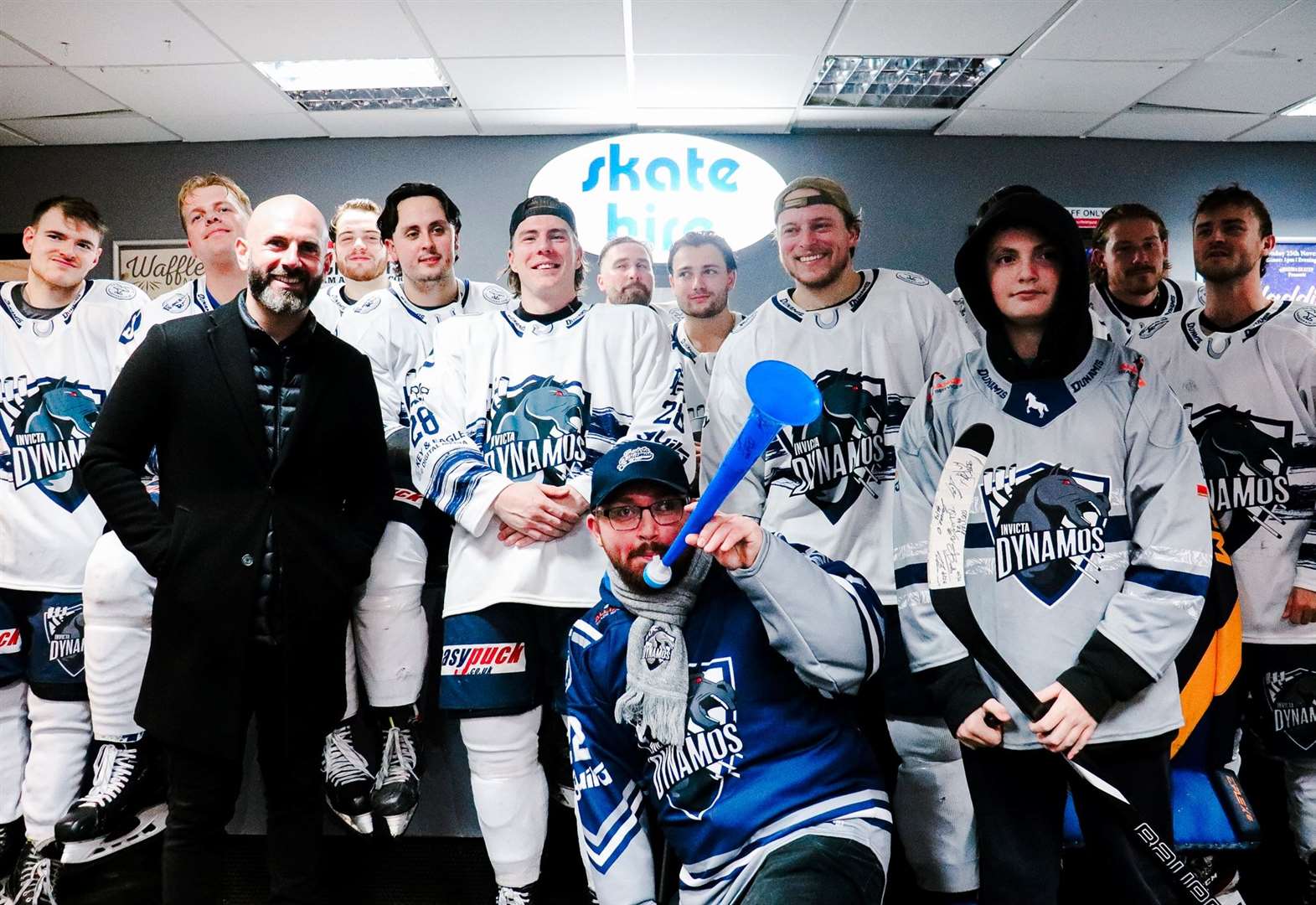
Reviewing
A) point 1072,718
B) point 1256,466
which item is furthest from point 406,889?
point 1256,466

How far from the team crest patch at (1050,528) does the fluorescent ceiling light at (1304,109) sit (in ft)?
14.7

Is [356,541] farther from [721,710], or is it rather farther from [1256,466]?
[1256,466]

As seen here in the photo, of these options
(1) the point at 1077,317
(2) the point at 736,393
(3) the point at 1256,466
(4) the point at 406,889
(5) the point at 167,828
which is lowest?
(4) the point at 406,889

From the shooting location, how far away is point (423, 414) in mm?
2154

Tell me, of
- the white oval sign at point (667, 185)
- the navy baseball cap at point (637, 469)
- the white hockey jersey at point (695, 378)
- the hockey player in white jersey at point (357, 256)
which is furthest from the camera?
the white oval sign at point (667, 185)

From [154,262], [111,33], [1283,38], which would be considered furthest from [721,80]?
[154,262]

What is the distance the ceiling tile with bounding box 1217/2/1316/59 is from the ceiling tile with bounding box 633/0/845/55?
6.10ft

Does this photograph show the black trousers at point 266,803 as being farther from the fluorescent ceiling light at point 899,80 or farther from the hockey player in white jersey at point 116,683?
the fluorescent ceiling light at point 899,80

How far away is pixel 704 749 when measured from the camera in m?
1.44

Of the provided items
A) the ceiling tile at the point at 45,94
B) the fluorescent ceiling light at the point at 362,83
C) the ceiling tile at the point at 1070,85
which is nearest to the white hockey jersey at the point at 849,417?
the ceiling tile at the point at 1070,85

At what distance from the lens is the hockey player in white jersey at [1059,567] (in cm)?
146

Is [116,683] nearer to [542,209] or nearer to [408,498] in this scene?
[408,498]

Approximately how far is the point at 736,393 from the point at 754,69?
276 cm

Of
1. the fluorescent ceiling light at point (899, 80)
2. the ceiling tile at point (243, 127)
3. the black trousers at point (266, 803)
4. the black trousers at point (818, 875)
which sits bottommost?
the black trousers at point (266, 803)
